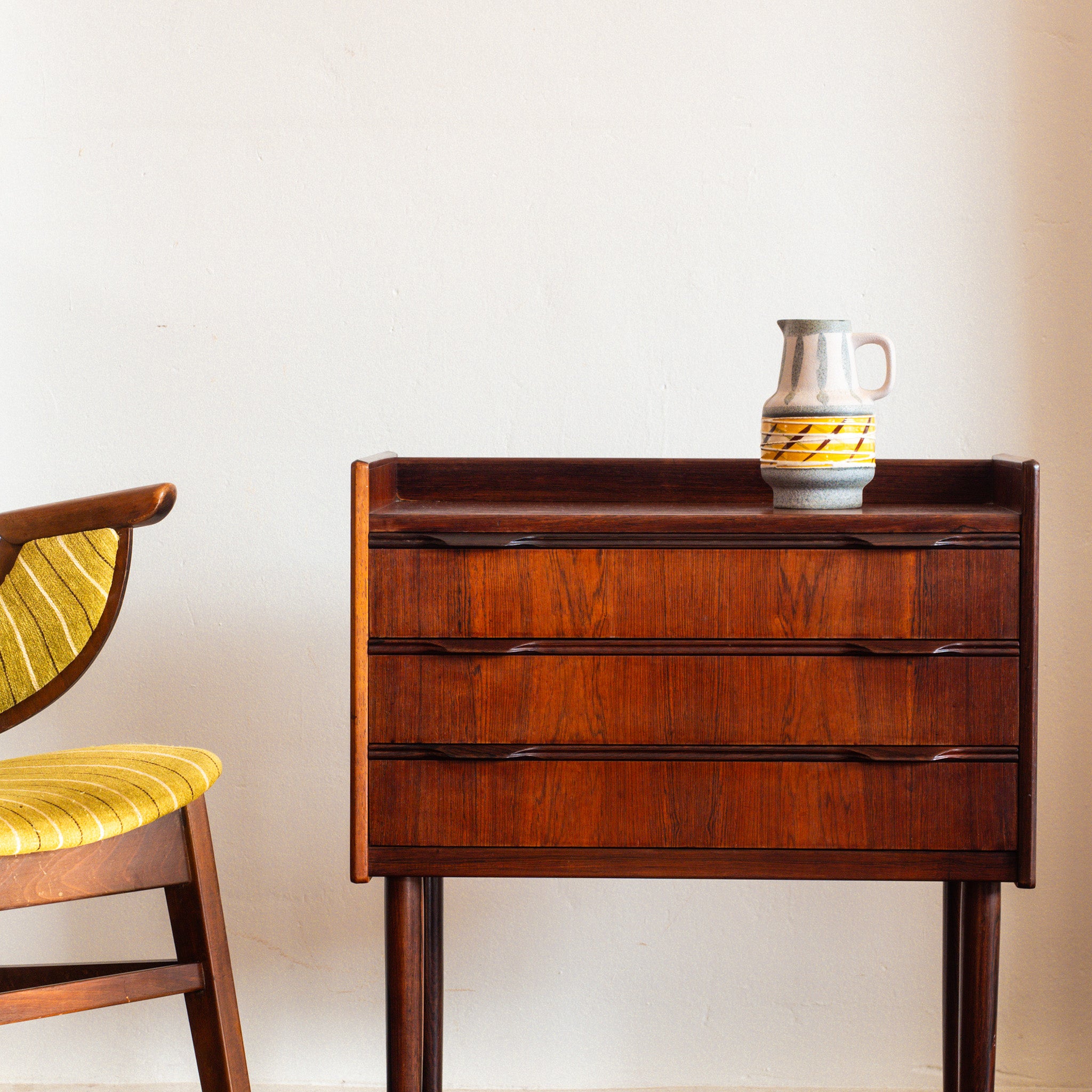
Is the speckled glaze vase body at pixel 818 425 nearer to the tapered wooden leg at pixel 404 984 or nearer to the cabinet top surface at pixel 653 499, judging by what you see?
the cabinet top surface at pixel 653 499

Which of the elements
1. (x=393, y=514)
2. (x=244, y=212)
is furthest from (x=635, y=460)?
(x=244, y=212)

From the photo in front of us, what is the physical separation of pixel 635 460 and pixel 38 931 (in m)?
1.20

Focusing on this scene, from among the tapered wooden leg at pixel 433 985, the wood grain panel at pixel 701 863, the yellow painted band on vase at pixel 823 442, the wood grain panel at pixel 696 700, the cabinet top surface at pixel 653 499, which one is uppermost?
the yellow painted band on vase at pixel 823 442

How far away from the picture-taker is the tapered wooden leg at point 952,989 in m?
1.38

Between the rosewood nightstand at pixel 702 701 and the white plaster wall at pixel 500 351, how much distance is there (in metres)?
0.59

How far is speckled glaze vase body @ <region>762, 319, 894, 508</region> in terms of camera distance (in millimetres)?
1235

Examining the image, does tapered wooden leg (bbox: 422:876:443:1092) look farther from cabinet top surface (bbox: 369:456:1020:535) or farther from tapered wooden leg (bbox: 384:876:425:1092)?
cabinet top surface (bbox: 369:456:1020:535)

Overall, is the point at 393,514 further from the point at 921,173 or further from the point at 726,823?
the point at 921,173

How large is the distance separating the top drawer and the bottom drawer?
0.44 ft

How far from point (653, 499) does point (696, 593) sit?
1.02 ft

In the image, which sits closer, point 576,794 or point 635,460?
point 576,794

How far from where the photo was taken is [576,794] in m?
1.17

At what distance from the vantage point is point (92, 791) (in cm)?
114

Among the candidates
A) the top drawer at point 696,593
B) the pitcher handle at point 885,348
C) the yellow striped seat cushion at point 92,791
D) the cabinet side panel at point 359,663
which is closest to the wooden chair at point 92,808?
the yellow striped seat cushion at point 92,791
